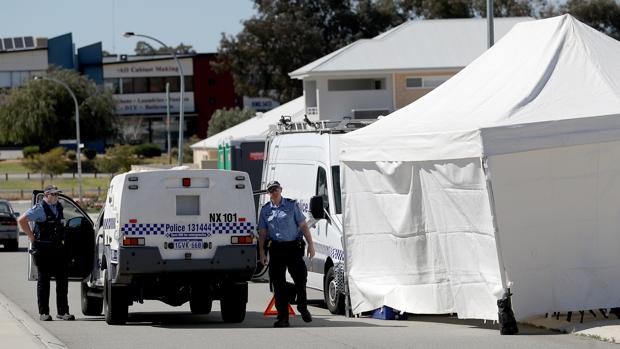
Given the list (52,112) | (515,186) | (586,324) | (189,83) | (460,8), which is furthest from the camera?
(189,83)

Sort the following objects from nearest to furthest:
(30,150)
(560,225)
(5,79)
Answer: (560,225) < (30,150) < (5,79)

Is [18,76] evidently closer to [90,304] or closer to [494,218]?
[90,304]

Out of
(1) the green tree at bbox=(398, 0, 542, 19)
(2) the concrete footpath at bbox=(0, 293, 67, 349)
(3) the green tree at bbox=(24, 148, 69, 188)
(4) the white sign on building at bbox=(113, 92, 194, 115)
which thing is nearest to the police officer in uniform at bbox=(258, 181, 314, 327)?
(2) the concrete footpath at bbox=(0, 293, 67, 349)

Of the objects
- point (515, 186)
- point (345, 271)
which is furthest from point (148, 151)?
point (515, 186)

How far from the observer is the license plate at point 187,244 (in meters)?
15.5

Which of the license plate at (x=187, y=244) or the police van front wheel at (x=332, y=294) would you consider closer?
the license plate at (x=187, y=244)

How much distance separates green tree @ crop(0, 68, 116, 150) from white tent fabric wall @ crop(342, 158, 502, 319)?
87344 mm

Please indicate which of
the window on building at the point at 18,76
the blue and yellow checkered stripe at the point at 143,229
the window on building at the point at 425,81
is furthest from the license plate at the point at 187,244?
the window on building at the point at 18,76

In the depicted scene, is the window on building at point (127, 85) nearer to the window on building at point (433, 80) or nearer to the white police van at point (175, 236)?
the window on building at point (433, 80)

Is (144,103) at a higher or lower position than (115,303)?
higher

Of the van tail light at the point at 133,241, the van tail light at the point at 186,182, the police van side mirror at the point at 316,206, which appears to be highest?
the van tail light at the point at 186,182

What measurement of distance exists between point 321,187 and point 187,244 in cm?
352

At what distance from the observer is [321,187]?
18547 mm

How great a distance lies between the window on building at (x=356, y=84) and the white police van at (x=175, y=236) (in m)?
47.2
